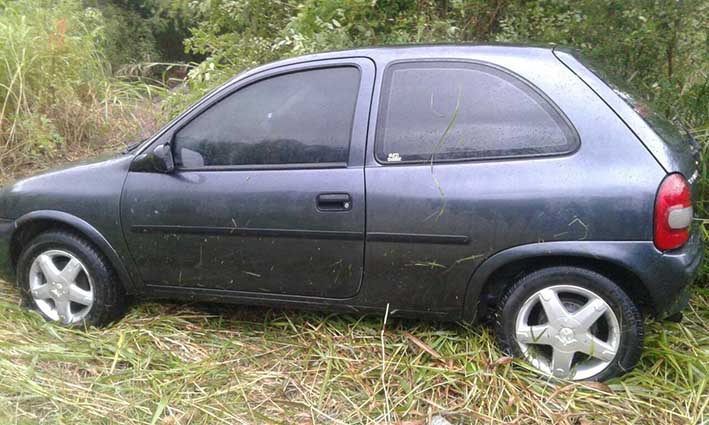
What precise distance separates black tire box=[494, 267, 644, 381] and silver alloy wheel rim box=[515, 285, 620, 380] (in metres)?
0.02

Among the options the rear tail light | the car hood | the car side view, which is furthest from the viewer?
the car hood

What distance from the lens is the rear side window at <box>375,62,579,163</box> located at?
8.87ft

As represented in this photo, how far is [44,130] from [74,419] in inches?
148

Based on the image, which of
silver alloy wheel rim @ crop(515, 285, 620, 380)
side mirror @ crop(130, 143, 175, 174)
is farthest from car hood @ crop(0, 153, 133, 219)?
silver alloy wheel rim @ crop(515, 285, 620, 380)

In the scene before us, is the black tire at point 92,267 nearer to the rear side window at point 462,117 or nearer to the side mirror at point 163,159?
the side mirror at point 163,159

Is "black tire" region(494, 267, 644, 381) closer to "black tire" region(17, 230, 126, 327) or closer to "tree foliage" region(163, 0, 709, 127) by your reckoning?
"tree foliage" region(163, 0, 709, 127)

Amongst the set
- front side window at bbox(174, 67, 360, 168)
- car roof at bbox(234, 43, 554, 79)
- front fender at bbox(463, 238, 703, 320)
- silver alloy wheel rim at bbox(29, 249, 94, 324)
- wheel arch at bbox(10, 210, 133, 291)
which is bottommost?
silver alloy wheel rim at bbox(29, 249, 94, 324)

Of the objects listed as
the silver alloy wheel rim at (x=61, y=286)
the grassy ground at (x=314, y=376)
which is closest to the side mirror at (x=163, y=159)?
the silver alloy wheel rim at (x=61, y=286)

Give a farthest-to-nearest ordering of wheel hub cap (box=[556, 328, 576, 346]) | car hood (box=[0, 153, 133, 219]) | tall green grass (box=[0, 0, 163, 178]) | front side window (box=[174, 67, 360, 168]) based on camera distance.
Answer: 1. tall green grass (box=[0, 0, 163, 178])
2. car hood (box=[0, 153, 133, 219])
3. front side window (box=[174, 67, 360, 168])
4. wheel hub cap (box=[556, 328, 576, 346])

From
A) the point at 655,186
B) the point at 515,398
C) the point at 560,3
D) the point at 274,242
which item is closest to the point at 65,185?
the point at 274,242

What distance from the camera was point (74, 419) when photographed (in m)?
2.67

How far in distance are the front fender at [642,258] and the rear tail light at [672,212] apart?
5 centimetres

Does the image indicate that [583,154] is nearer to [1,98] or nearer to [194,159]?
[194,159]

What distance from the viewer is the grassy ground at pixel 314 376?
8.78 feet
